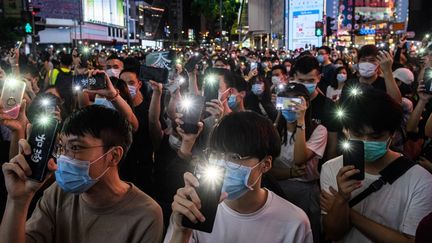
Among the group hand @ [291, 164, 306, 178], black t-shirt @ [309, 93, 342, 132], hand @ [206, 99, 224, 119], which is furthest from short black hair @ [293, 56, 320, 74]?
hand @ [291, 164, 306, 178]

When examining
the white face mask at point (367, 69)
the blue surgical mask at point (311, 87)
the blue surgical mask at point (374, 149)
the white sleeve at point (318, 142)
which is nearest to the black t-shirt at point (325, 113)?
the blue surgical mask at point (311, 87)

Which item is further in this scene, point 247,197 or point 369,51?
point 369,51

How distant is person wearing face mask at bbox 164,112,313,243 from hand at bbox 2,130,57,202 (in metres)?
0.85

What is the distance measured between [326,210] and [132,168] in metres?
2.37

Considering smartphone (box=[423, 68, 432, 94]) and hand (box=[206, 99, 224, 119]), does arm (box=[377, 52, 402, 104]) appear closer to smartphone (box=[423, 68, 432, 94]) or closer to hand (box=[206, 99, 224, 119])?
smartphone (box=[423, 68, 432, 94])

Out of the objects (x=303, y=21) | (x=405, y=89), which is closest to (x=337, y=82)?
(x=405, y=89)

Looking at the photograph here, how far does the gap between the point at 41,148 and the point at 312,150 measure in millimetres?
2408

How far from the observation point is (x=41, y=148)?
2324 millimetres

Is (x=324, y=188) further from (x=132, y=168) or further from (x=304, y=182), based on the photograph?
(x=132, y=168)

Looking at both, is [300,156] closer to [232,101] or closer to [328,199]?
[328,199]

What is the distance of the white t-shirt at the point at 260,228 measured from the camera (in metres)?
2.42

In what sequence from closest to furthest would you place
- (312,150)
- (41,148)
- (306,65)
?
(41,148) → (312,150) → (306,65)

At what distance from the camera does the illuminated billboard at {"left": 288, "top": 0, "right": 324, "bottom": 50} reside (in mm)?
28984

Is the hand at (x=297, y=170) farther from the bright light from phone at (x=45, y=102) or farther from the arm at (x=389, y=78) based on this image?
the bright light from phone at (x=45, y=102)
